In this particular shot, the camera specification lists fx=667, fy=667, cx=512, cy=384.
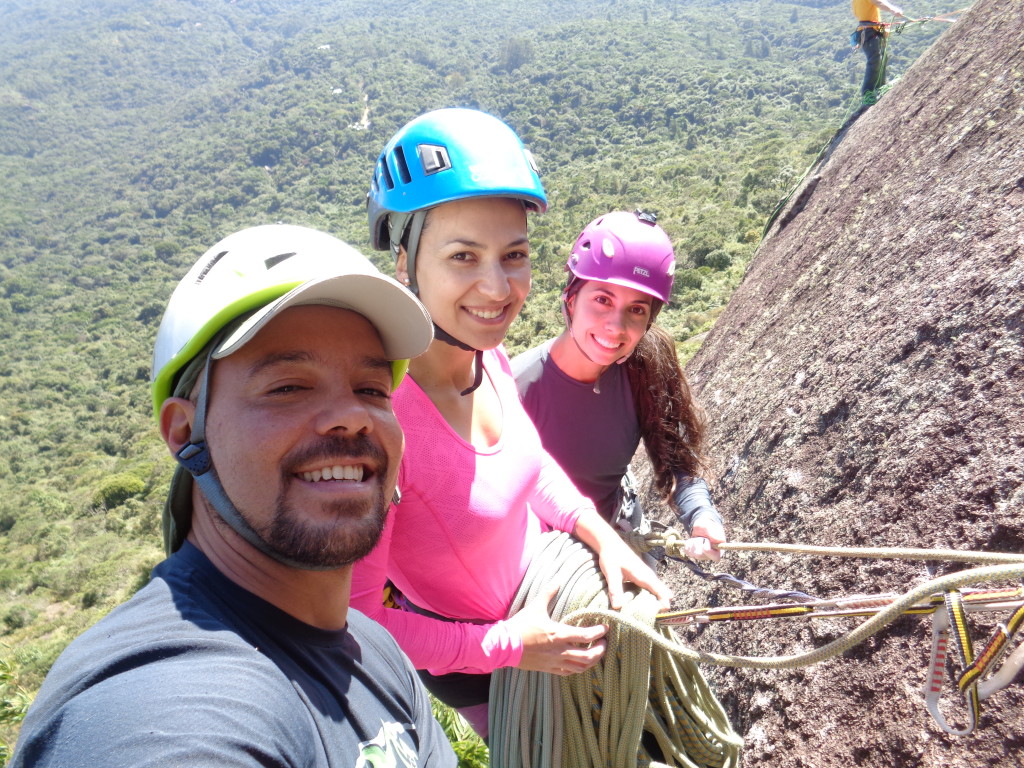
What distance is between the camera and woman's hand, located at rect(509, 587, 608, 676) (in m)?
1.73

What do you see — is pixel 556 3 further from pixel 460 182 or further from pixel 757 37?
pixel 460 182

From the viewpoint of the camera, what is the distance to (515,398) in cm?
205

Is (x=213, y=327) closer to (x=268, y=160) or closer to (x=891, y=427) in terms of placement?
(x=891, y=427)

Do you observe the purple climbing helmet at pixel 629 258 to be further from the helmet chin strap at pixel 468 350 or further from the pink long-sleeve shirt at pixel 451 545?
the pink long-sleeve shirt at pixel 451 545

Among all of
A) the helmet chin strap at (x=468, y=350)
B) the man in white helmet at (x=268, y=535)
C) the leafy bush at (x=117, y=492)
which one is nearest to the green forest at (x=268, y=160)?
the leafy bush at (x=117, y=492)

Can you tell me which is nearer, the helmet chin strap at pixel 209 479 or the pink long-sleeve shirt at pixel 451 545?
the helmet chin strap at pixel 209 479

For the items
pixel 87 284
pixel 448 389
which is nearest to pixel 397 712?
pixel 448 389

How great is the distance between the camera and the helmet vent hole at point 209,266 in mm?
1283

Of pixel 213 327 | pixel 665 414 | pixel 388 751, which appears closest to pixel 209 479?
pixel 213 327

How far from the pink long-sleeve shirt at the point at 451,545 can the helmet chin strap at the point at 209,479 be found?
0.41 meters

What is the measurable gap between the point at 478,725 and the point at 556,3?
676 ft

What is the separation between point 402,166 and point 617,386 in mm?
1113

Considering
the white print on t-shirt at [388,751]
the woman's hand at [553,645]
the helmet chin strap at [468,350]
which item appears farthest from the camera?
the helmet chin strap at [468,350]

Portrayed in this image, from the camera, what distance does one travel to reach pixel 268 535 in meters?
1.12
